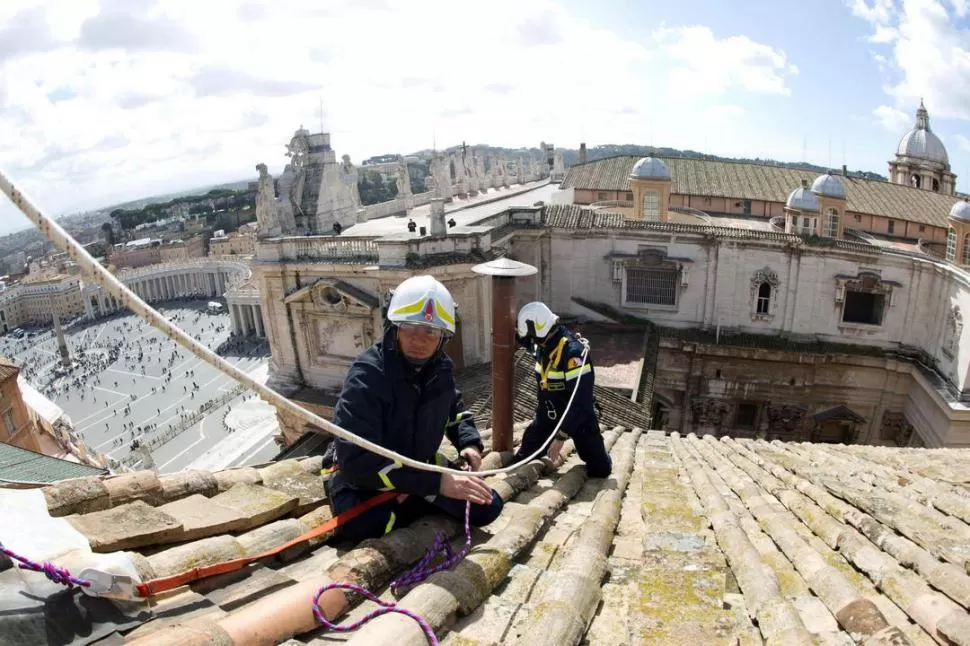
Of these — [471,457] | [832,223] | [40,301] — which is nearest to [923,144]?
[832,223]

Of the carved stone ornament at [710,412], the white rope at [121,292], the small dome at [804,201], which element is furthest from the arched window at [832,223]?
the white rope at [121,292]

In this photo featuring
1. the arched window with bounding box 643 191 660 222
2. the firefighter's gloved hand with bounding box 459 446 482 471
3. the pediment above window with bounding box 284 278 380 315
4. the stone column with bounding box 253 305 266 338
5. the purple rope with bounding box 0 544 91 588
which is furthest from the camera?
the stone column with bounding box 253 305 266 338

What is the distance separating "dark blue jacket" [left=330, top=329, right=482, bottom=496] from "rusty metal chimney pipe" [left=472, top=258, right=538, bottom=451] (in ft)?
9.19

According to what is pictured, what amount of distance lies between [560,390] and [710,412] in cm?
1921

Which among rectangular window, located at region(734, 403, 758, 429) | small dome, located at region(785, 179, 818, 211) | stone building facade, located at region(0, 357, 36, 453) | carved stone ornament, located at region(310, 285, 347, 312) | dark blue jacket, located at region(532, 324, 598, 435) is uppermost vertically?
small dome, located at region(785, 179, 818, 211)

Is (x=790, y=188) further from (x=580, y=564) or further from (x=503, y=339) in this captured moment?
(x=580, y=564)

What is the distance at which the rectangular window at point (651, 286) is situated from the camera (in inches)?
969

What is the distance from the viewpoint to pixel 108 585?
9.68 ft

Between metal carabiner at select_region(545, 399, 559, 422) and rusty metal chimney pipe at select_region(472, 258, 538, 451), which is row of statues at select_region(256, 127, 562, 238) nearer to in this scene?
rusty metal chimney pipe at select_region(472, 258, 538, 451)

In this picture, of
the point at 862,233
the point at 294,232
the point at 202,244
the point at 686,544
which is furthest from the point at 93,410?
the point at 202,244

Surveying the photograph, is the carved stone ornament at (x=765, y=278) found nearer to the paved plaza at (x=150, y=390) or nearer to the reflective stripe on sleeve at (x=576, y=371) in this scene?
Answer: the reflective stripe on sleeve at (x=576, y=371)

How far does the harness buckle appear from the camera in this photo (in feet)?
9.54

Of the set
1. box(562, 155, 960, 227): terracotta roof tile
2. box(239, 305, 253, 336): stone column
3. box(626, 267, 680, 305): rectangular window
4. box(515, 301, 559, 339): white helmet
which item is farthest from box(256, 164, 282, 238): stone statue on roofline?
box(239, 305, 253, 336): stone column

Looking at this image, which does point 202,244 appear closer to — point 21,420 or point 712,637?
point 21,420
